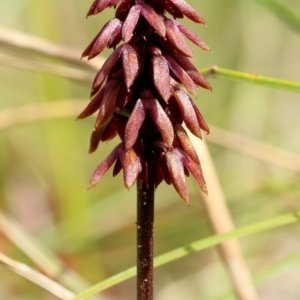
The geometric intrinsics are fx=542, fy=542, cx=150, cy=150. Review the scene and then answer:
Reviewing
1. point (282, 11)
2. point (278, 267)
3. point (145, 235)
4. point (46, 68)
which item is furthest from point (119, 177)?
point (145, 235)

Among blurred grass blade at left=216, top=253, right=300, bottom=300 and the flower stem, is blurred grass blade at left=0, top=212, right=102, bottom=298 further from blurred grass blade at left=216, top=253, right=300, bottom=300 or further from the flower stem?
the flower stem

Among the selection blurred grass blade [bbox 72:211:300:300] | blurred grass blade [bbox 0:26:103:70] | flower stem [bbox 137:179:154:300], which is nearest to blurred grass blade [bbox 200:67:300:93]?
blurred grass blade [bbox 72:211:300:300]

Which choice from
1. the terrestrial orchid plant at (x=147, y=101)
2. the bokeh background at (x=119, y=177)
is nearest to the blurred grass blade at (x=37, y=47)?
the bokeh background at (x=119, y=177)

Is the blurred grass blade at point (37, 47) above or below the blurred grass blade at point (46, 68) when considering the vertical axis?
above

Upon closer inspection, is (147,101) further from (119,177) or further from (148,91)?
(119,177)

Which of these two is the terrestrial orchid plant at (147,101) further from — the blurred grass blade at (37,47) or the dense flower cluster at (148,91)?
the blurred grass blade at (37,47)

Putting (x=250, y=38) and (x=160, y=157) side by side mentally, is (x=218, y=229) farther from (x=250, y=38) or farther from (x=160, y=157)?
(x=250, y=38)

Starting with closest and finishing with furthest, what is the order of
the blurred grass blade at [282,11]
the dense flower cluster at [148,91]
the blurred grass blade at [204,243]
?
the dense flower cluster at [148,91] → the blurred grass blade at [204,243] → the blurred grass blade at [282,11]

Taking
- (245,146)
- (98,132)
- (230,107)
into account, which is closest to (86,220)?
(245,146)
